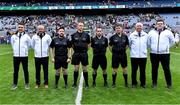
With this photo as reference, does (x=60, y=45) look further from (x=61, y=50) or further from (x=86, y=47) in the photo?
(x=86, y=47)

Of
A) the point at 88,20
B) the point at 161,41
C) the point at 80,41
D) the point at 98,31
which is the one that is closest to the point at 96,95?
the point at 80,41

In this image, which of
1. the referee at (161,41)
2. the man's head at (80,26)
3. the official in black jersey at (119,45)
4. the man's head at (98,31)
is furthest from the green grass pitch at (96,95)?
the man's head at (80,26)

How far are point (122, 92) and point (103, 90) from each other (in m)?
0.62

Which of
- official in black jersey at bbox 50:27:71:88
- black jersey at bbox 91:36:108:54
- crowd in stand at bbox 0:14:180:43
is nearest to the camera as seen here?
official in black jersey at bbox 50:27:71:88

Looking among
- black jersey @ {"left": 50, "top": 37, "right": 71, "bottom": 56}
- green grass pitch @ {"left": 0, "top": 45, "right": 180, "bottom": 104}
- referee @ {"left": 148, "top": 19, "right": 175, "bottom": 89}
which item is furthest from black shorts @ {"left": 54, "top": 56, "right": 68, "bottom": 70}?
referee @ {"left": 148, "top": 19, "right": 175, "bottom": 89}

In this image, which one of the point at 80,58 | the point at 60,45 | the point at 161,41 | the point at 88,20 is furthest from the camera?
the point at 88,20

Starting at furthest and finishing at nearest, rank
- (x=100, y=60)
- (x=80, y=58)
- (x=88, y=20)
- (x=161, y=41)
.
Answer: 1. (x=88, y=20)
2. (x=100, y=60)
3. (x=80, y=58)
4. (x=161, y=41)

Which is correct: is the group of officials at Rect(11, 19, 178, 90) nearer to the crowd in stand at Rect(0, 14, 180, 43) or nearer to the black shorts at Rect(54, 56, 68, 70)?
the black shorts at Rect(54, 56, 68, 70)

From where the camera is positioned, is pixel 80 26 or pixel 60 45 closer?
pixel 80 26

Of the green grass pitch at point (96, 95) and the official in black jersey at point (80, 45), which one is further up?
the official in black jersey at point (80, 45)

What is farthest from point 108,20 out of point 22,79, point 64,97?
point 64,97

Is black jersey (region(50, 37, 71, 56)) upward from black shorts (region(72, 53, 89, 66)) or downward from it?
upward

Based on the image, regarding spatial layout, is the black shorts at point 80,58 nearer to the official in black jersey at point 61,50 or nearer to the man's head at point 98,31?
the official in black jersey at point 61,50

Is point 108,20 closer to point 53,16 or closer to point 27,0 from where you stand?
point 53,16
